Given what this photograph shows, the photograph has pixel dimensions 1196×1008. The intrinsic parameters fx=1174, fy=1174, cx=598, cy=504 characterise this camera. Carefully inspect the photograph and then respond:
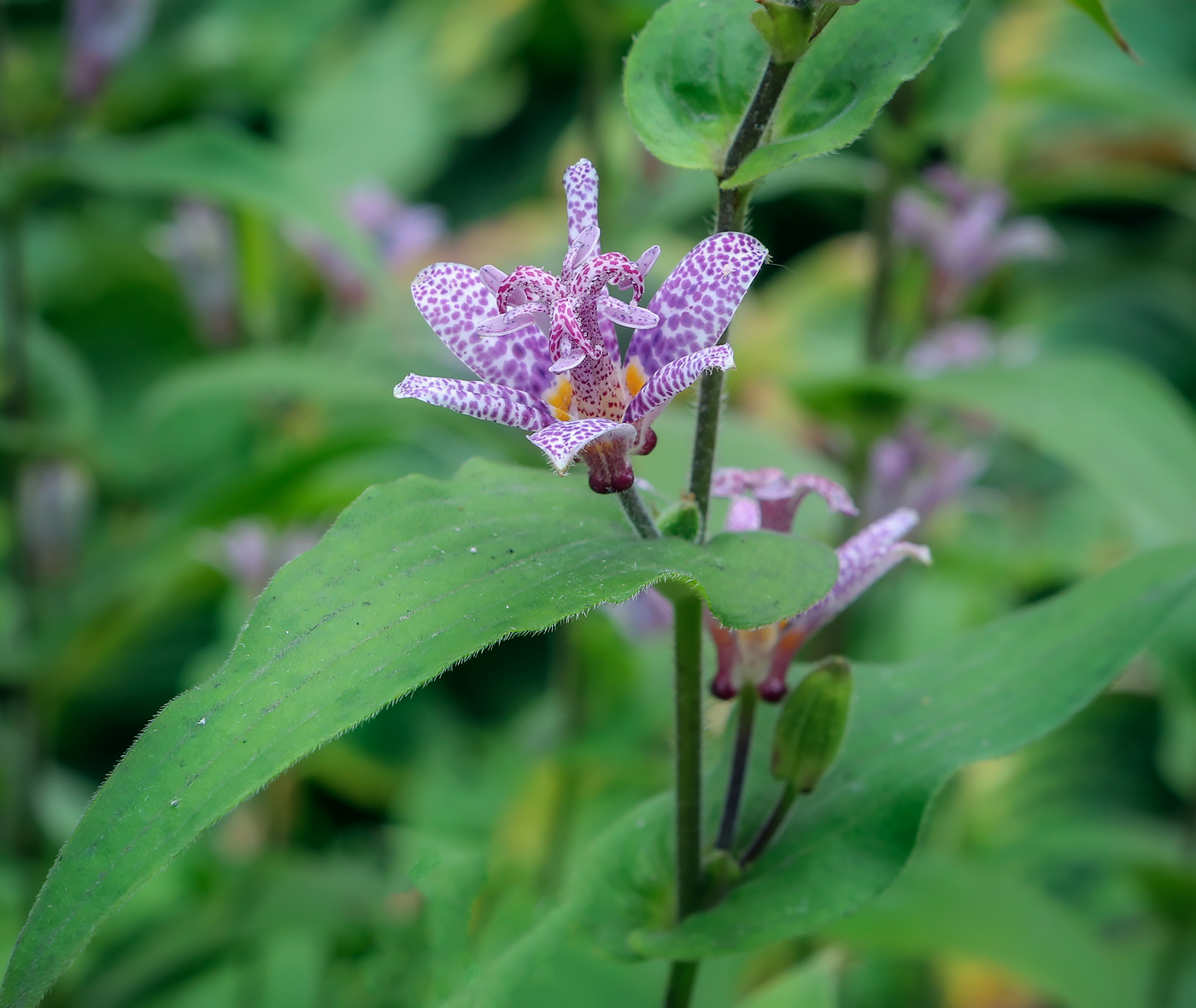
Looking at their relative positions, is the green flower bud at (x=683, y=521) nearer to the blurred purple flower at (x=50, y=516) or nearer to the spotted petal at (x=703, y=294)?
the spotted petal at (x=703, y=294)

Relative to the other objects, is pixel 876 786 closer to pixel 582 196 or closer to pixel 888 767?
pixel 888 767

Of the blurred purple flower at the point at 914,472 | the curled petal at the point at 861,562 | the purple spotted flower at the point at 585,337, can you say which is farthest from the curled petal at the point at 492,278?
the blurred purple flower at the point at 914,472

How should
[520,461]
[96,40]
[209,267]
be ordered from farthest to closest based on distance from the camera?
[209,267]
[520,461]
[96,40]

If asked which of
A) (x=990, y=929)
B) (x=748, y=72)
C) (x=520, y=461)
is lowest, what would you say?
(x=990, y=929)

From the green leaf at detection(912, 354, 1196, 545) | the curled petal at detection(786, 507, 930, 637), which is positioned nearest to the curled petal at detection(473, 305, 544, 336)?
the curled petal at detection(786, 507, 930, 637)

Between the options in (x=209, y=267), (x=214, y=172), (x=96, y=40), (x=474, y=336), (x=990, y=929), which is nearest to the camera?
(x=474, y=336)

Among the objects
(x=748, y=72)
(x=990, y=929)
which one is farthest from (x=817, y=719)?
(x=990, y=929)
